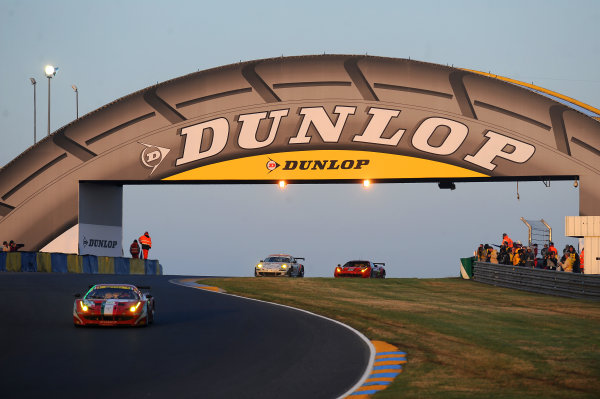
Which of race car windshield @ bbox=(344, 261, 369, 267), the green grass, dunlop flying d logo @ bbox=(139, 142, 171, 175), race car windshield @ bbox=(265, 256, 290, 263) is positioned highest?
dunlop flying d logo @ bbox=(139, 142, 171, 175)

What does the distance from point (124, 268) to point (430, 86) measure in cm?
1783

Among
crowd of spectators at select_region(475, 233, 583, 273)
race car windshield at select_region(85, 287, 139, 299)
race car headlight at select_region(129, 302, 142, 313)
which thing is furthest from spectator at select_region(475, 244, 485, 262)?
race car headlight at select_region(129, 302, 142, 313)

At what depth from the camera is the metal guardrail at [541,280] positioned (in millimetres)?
32188

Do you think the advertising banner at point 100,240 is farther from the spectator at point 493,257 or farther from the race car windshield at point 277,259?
the spectator at point 493,257

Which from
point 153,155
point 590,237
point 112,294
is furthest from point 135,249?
point 112,294

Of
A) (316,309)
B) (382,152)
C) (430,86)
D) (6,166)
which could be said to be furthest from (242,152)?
(316,309)

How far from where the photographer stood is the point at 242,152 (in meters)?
46.4

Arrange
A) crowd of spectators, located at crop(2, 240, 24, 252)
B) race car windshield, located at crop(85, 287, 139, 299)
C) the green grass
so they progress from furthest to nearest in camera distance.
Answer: crowd of spectators, located at crop(2, 240, 24, 252) → race car windshield, located at crop(85, 287, 139, 299) → the green grass

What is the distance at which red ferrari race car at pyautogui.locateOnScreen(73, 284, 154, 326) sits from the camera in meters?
20.1

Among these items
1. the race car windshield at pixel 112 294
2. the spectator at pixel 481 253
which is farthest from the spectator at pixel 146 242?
the race car windshield at pixel 112 294

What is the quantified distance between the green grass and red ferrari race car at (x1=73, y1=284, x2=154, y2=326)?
5.10 metres

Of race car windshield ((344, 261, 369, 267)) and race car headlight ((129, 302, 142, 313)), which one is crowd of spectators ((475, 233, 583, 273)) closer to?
race car windshield ((344, 261, 369, 267))

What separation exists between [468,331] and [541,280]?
16.1m

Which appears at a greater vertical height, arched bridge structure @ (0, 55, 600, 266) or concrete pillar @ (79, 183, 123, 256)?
arched bridge structure @ (0, 55, 600, 266)
